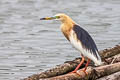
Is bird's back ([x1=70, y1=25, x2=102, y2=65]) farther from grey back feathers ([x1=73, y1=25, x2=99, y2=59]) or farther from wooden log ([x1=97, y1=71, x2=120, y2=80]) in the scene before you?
wooden log ([x1=97, y1=71, x2=120, y2=80])

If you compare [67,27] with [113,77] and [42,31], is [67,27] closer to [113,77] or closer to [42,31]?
[113,77]

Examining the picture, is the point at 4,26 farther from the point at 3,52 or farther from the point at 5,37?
the point at 3,52

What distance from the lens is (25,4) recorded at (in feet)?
73.1

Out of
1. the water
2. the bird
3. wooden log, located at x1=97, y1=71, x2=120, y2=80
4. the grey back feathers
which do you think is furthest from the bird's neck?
the water

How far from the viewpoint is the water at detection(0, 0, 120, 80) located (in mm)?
12891

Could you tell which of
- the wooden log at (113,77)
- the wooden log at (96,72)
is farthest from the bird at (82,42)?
the wooden log at (113,77)

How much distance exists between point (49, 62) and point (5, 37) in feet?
11.8

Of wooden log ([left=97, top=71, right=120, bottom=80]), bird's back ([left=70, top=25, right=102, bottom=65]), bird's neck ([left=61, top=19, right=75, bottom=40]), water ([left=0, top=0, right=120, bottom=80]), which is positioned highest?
bird's neck ([left=61, top=19, right=75, bottom=40])

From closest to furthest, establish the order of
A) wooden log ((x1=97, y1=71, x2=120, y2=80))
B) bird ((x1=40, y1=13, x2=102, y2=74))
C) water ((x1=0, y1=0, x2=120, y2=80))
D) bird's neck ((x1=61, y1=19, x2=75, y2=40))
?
1. wooden log ((x1=97, y1=71, x2=120, y2=80))
2. bird ((x1=40, y1=13, x2=102, y2=74))
3. bird's neck ((x1=61, y1=19, x2=75, y2=40))
4. water ((x1=0, y1=0, x2=120, y2=80))

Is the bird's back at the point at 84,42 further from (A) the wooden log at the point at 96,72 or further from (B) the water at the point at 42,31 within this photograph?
(B) the water at the point at 42,31

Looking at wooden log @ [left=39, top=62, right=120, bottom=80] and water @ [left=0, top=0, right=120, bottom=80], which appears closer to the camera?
wooden log @ [left=39, top=62, right=120, bottom=80]

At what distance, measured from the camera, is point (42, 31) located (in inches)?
677

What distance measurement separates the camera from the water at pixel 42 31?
12891 millimetres

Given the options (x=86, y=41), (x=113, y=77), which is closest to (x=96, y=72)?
(x=113, y=77)
